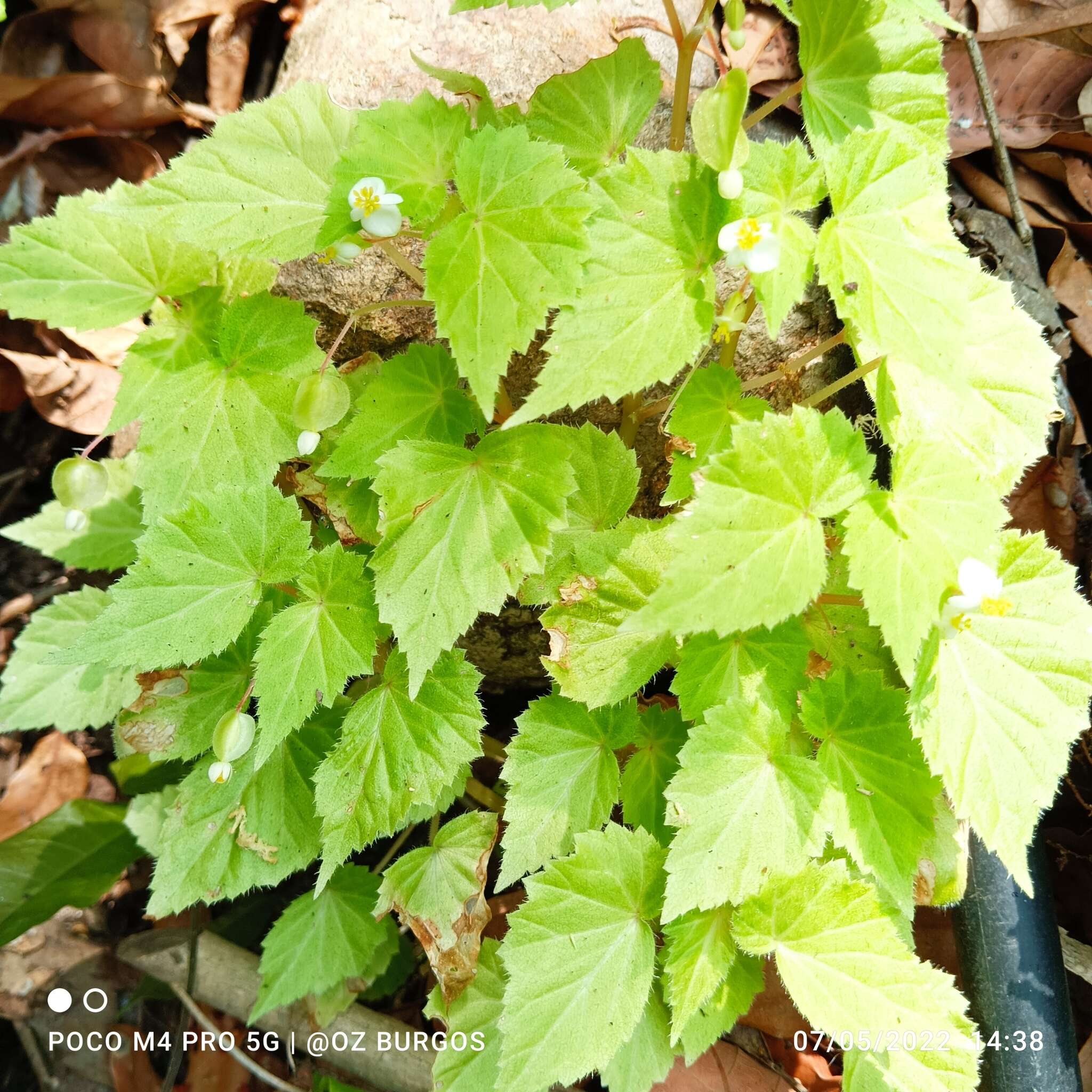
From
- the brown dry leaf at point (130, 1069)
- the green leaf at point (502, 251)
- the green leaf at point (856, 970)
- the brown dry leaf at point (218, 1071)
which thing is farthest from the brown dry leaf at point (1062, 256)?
the brown dry leaf at point (130, 1069)

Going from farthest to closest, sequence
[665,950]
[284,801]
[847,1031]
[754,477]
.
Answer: [284,801]
[665,950]
[847,1031]
[754,477]

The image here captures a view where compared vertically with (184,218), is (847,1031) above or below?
below

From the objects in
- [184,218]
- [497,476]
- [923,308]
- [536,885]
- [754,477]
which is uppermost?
[184,218]

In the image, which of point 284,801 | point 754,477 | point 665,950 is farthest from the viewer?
point 284,801

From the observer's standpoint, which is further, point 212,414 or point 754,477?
point 212,414

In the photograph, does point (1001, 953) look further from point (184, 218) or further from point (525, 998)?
point (184, 218)

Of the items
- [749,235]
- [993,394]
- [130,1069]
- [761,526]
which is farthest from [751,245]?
[130,1069]

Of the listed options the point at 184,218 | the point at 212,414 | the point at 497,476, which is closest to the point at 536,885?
the point at 497,476
